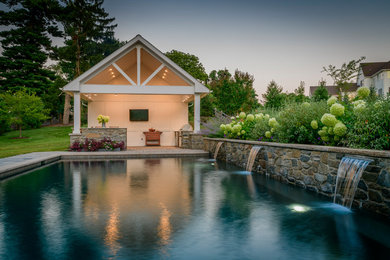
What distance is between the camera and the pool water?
2504 millimetres

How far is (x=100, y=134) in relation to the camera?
1219 centimetres

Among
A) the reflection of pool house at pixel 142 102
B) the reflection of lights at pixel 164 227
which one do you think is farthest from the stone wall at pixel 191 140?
the reflection of lights at pixel 164 227

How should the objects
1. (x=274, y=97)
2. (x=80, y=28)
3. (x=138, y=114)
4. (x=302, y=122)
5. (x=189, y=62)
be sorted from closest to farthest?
(x=302, y=122) → (x=138, y=114) → (x=274, y=97) → (x=80, y=28) → (x=189, y=62)

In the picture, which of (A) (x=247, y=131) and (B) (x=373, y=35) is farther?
(B) (x=373, y=35)

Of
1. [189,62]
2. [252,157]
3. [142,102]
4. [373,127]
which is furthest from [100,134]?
[189,62]

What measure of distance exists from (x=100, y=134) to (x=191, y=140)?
394 cm

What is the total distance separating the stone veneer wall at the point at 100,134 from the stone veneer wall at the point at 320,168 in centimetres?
598

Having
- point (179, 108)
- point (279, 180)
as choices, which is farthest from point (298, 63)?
point (279, 180)

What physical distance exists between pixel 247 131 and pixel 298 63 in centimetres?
1282

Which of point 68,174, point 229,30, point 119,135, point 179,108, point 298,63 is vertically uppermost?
point 229,30

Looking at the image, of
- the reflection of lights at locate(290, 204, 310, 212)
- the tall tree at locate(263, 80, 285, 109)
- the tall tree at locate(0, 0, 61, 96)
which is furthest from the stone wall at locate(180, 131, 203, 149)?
the tall tree at locate(0, 0, 61, 96)

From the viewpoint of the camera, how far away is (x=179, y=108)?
1570 centimetres

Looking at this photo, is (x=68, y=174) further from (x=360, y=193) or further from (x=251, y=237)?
(x=360, y=193)

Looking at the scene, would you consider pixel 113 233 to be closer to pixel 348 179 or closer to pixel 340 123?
pixel 348 179
